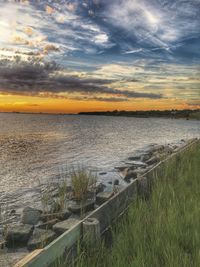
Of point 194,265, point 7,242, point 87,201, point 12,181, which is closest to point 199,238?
point 194,265

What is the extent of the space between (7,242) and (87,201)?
11.8 ft

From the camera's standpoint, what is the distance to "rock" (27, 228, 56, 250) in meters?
6.88

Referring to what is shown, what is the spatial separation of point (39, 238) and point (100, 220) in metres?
2.38

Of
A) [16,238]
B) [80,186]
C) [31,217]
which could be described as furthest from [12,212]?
[16,238]

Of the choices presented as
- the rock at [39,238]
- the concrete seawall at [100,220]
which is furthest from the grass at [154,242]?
the rock at [39,238]

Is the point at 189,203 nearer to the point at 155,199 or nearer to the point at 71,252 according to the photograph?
the point at 155,199

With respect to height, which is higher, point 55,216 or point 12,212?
point 55,216

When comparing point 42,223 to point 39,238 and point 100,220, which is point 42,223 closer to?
point 39,238

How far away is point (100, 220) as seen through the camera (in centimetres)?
594

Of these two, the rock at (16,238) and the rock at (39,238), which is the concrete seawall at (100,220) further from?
the rock at (16,238)

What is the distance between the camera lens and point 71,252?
491cm

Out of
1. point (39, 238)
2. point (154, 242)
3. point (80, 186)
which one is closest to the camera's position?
point (154, 242)

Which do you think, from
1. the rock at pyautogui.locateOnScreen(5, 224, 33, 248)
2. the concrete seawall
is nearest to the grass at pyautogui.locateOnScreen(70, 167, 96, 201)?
the concrete seawall

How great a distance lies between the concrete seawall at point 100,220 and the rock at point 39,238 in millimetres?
1416
